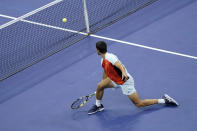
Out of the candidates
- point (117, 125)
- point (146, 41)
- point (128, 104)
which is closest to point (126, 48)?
point (146, 41)

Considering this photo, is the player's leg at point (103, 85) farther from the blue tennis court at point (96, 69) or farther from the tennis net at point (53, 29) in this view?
the tennis net at point (53, 29)

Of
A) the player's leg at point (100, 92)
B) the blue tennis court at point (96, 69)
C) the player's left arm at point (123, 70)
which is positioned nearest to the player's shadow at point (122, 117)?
the blue tennis court at point (96, 69)

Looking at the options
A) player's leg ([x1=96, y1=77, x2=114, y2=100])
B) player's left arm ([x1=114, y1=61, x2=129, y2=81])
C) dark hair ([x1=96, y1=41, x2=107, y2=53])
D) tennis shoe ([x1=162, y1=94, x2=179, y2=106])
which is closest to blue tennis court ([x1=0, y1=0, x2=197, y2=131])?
tennis shoe ([x1=162, y1=94, x2=179, y2=106])

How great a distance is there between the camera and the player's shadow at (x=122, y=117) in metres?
8.12

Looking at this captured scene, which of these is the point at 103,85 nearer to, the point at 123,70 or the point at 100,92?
the point at 100,92

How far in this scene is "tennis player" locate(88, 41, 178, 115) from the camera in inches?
309

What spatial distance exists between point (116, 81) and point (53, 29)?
187 inches

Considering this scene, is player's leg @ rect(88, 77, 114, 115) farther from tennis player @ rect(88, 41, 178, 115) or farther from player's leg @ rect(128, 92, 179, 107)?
player's leg @ rect(128, 92, 179, 107)

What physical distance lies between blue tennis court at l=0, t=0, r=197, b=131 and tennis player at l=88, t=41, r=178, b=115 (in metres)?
0.19

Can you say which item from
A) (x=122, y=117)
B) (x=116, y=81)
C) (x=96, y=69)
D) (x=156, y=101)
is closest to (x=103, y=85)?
(x=116, y=81)

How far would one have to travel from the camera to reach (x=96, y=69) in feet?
33.1

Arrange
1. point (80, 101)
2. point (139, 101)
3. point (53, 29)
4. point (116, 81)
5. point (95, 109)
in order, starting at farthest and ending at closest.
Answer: point (53, 29) < point (80, 101) < point (95, 109) < point (139, 101) < point (116, 81)

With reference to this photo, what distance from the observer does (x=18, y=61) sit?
10.8 meters

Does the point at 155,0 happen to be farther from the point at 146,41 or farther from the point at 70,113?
the point at 70,113
